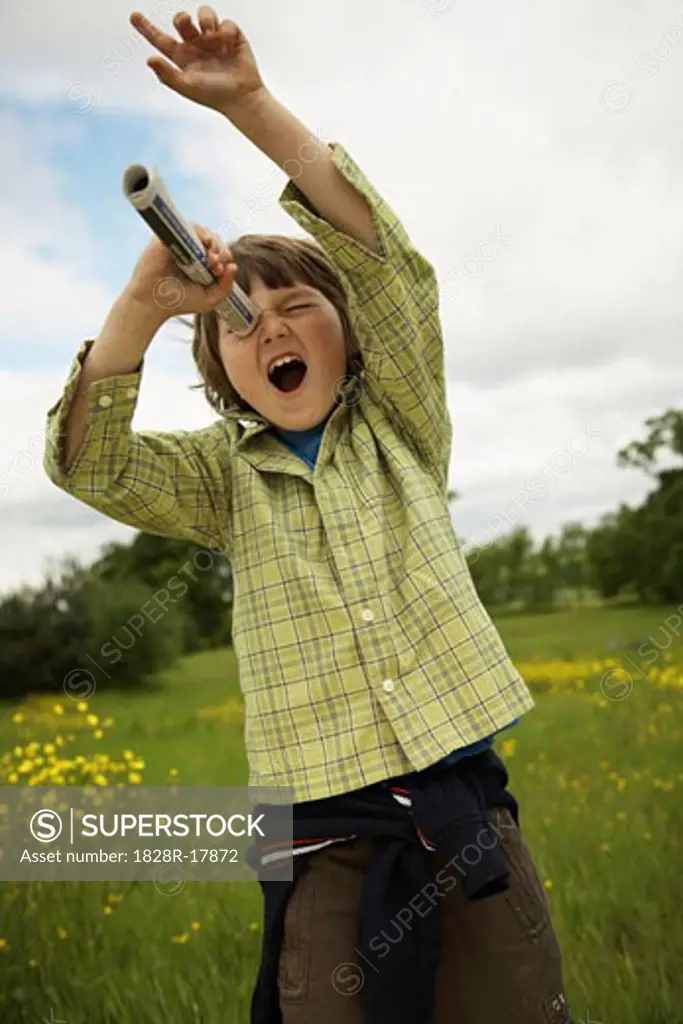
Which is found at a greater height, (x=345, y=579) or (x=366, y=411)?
(x=366, y=411)

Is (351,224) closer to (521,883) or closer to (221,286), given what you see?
(221,286)

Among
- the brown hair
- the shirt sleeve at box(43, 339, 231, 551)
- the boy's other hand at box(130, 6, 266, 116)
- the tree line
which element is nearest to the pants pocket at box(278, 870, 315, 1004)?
the shirt sleeve at box(43, 339, 231, 551)

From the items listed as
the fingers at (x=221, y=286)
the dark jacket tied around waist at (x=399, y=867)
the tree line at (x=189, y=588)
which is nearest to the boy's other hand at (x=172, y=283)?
the fingers at (x=221, y=286)

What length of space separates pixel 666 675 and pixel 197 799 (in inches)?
30.2

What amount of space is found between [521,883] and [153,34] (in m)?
0.62

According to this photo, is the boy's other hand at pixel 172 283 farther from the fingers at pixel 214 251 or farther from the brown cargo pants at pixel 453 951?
the brown cargo pants at pixel 453 951

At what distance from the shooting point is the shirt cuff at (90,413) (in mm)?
750

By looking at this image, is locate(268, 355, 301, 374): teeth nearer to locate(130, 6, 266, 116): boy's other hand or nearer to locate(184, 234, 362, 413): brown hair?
locate(184, 234, 362, 413): brown hair

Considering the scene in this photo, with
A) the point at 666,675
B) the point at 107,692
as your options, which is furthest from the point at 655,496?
the point at 107,692

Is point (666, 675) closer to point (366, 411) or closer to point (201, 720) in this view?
point (201, 720)

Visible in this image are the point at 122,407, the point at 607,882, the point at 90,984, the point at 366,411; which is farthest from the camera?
the point at 607,882

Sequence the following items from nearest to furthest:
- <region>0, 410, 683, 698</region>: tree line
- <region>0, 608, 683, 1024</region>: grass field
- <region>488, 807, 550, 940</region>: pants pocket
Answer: <region>488, 807, 550, 940</region>: pants pocket
<region>0, 608, 683, 1024</region>: grass field
<region>0, 410, 683, 698</region>: tree line

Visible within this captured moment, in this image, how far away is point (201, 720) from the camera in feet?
5.68

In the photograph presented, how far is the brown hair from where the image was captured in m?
0.87
